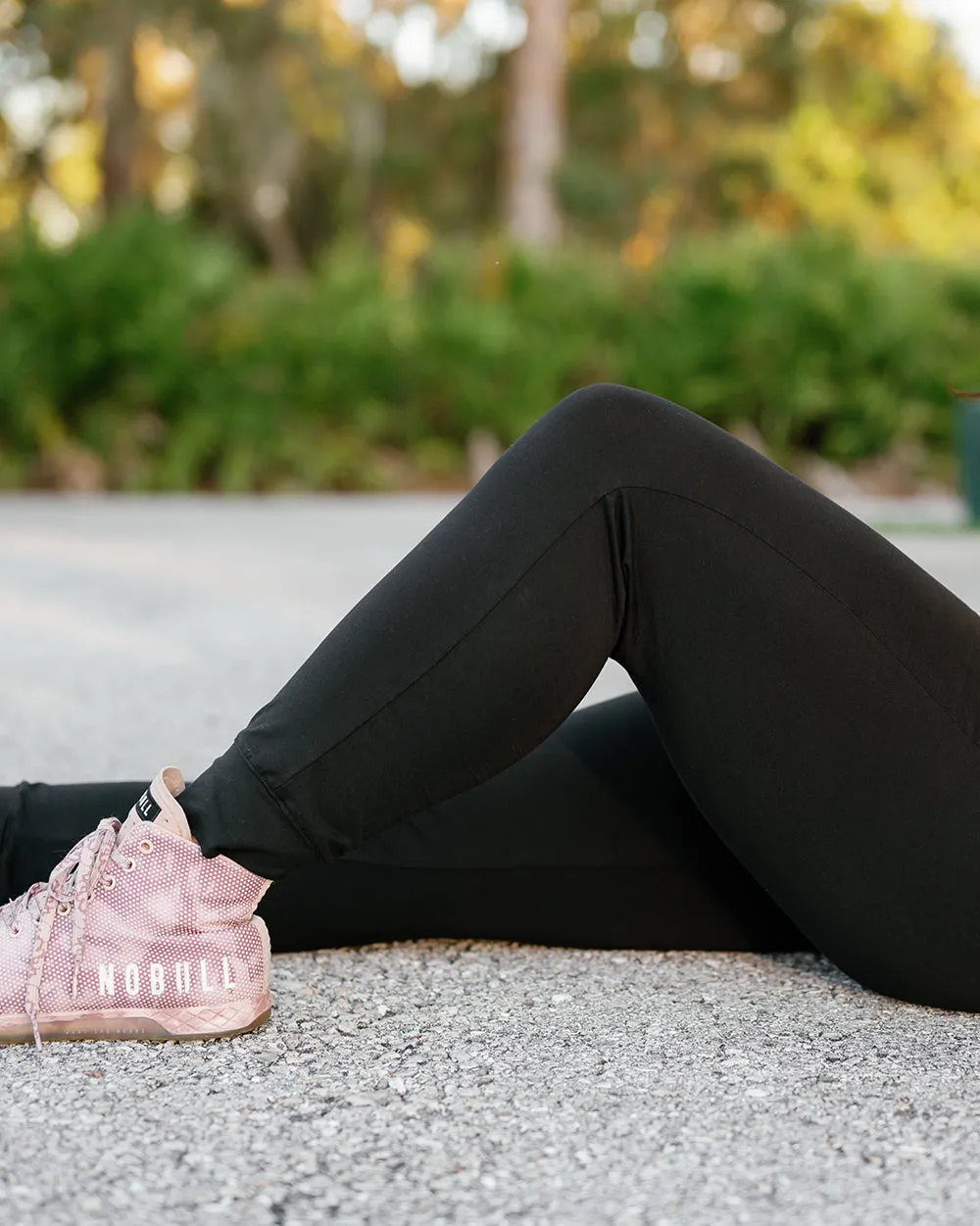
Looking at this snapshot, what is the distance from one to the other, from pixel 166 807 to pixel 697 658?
425 millimetres

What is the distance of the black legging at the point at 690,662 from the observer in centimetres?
112

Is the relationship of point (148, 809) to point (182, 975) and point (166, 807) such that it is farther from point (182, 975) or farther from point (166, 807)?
point (182, 975)

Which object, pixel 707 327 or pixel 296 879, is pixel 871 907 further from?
pixel 707 327

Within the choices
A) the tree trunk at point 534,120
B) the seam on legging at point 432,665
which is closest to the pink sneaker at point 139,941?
the seam on legging at point 432,665

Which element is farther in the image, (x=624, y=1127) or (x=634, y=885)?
(x=634, y=885)

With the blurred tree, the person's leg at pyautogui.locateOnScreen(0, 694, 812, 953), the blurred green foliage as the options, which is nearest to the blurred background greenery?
Answer: the blurred green foliage

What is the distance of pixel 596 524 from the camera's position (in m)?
1.16

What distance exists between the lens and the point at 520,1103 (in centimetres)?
110

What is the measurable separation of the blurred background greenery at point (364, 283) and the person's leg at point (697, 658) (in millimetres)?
7126

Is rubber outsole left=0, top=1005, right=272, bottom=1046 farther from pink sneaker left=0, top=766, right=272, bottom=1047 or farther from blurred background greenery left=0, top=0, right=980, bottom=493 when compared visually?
blurred background greenery left=0, top=0, right=980, bottom=493

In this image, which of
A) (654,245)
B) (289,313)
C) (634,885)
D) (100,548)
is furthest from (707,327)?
(654,245)

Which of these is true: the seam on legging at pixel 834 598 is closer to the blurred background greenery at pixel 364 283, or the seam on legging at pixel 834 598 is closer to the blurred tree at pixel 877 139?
the blurred background greenery at pixel 364 283

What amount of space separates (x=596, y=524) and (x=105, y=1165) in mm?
576

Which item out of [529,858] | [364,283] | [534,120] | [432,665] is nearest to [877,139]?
[534,120]
